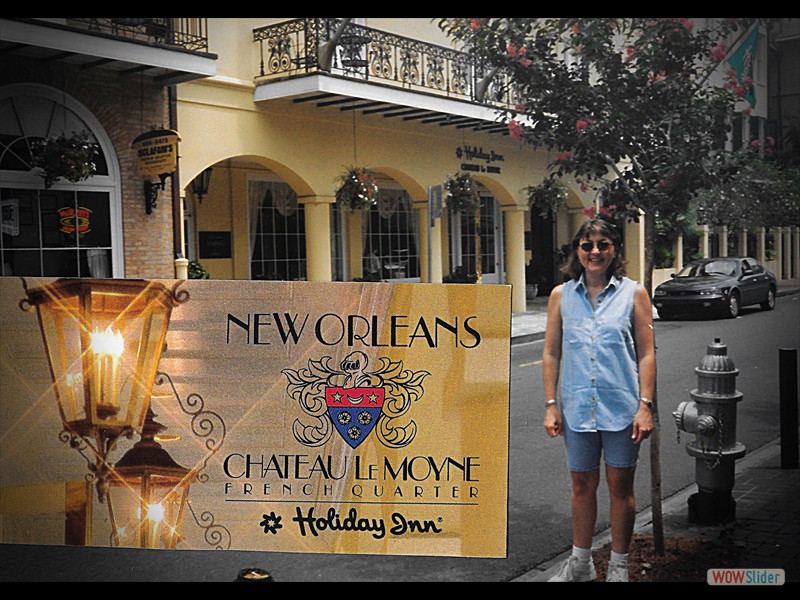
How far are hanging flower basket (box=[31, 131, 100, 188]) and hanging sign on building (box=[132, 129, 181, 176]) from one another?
0.26m

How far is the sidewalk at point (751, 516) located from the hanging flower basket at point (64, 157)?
233cm

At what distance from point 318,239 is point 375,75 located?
0.95m

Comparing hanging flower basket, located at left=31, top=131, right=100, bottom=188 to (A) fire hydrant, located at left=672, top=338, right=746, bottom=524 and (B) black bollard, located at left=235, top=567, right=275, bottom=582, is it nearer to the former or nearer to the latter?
(B) black bollard, located at left=235, top=567, right=275, bottom=582

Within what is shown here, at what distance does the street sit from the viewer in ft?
13.2

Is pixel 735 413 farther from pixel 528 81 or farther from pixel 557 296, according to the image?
pixel 528 81

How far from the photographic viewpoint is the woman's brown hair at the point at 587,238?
3.49m

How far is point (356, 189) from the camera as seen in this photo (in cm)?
471

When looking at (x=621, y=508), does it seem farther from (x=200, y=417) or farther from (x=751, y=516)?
(x=200, y=417)

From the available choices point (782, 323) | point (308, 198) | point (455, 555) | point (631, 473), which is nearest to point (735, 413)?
point (782, 323)

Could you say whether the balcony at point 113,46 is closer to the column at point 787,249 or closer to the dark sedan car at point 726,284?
the dark sedan car at point 726,284

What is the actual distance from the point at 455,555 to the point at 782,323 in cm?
228

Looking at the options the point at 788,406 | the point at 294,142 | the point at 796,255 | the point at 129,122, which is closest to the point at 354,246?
the point at 294,142

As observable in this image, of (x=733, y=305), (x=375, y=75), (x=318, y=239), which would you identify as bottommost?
(x=733, y=305)

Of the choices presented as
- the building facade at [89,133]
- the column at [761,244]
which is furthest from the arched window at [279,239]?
the column at [761,244]
